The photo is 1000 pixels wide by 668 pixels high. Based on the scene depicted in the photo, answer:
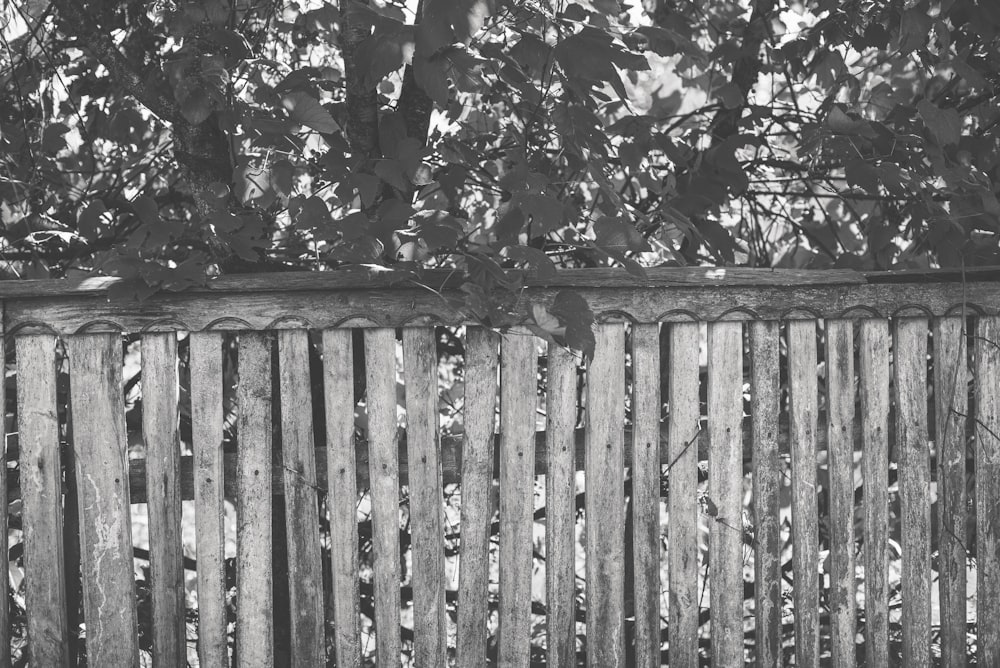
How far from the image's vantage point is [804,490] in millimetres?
2768

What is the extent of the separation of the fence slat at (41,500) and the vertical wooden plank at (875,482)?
7.70ft

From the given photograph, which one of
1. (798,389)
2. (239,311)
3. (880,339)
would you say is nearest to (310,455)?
(239,311)

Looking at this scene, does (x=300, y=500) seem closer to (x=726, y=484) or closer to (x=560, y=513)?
(x=560, y=513)

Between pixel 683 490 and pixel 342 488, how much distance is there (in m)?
1.00

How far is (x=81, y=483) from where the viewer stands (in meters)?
2.38

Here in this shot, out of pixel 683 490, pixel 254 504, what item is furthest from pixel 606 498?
pixel 254 504

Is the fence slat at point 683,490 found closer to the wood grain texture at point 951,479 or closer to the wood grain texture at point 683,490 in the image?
the wood grain texture at point 683,490

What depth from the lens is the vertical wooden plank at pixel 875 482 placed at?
2781mm

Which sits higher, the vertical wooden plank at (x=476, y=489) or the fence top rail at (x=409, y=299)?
the fence top rail at (x=409, y=299)

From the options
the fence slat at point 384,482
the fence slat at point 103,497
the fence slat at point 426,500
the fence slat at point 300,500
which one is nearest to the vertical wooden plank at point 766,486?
the fence slat at point 426,500

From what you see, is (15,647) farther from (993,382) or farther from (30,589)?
(993,382)

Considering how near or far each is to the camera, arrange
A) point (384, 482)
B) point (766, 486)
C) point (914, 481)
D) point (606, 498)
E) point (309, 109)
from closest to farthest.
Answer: point (309, 109), point (384, 482), point (606, 498), point (766, 486), point (914, 481)

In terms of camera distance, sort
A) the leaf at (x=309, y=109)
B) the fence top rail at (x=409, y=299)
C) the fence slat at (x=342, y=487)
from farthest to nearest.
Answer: the fence slat at (x=342, y=487) < the fence top rail at (x=409, y=299) < the leaf at (x=309, y=109)

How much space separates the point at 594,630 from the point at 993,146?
211 cm
